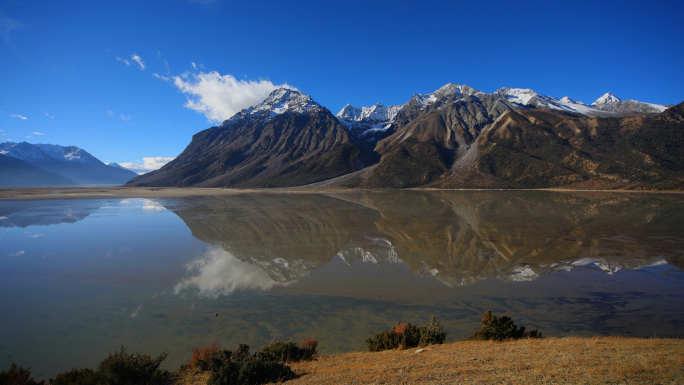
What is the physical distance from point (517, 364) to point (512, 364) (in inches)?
4.1

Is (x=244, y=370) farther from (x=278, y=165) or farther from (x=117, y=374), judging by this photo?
(x=278, y=165)

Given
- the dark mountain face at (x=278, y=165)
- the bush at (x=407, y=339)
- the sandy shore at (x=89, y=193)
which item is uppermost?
the dark mountain face at (x=278, y=165)

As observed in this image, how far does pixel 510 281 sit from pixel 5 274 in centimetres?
2728

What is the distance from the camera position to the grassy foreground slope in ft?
19.2

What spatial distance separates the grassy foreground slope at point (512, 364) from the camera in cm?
587

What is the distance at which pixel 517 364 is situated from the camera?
22.0ft

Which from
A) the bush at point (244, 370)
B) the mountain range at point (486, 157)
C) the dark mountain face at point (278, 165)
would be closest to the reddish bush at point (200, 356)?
the bush at point (244, 370)

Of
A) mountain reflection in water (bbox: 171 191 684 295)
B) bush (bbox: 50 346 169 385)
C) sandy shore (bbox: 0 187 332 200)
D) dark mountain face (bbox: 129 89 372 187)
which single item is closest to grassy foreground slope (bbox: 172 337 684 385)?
bush (bbox: 50 346 169 385)

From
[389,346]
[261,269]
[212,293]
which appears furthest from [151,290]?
[389,346]

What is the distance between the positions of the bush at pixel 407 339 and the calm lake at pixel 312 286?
67cm

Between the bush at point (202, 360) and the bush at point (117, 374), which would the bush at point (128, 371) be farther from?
the bush at point (202, 360)

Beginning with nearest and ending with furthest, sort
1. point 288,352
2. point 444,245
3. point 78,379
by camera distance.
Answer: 1. point 78,379
2. point 288,352
3. point 444,245

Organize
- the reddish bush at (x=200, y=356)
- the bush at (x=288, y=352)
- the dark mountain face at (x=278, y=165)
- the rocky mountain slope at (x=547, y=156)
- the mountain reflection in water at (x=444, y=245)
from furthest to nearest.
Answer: the dark mountain face at (x=278, y=165) → the rocky mountain slope at (x=547, y=156) → the mountain reflection in water at (x=444, y=245) → the bush at (x=288, y=352) → the reddish bush at (x=200, y=356)

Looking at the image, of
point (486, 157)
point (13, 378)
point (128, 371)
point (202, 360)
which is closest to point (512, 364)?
point (202, 360)
